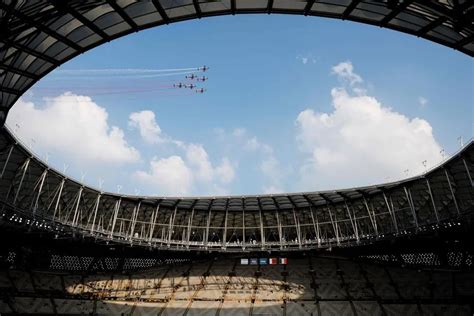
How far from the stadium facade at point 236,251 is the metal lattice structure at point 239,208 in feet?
0.65

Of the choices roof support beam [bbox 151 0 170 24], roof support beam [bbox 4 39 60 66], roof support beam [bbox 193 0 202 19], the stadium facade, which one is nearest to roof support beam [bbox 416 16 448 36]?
roof support beam [bbox 193 0 202 19]

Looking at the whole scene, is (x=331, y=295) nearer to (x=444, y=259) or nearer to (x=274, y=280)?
(x=274, y=280)

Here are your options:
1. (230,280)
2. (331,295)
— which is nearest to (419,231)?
(331,295)

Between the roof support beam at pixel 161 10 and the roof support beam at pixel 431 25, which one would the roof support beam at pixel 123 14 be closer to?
the roof support beam at pixel 161 10

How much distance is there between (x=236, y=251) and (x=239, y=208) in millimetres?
6400

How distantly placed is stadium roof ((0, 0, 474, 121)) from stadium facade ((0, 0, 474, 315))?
15.8m

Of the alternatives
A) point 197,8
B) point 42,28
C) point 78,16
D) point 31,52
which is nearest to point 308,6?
point 197,8

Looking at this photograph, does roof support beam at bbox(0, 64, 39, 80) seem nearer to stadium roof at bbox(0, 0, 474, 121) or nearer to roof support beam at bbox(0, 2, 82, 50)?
stadium roof at bbox(0, 0, 474, 121)

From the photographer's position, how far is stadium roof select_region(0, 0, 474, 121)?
18.2m

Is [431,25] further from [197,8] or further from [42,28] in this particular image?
[42,28]

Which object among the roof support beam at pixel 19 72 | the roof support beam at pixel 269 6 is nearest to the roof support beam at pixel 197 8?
the roof support beam at pixel 269 6

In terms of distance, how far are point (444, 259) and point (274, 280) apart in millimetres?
23766

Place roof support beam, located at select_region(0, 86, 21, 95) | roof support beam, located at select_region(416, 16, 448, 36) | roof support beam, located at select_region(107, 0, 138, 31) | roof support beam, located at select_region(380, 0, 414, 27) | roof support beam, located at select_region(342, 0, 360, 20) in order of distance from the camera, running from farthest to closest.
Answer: roof support beam, located at select_region(0, 86, 21, 95), roof support beam, located at select_region(342, 0, 360, 20), roof support beam, located at select_region(107, 0, 138, 31), roof support beam, located at select_region(416, 16, 448, 36), roof support beam, located at select_region(380, 0, 414, 27)

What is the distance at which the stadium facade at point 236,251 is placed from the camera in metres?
44.5
